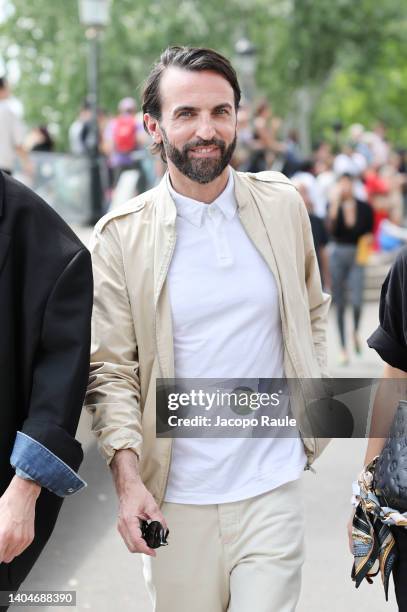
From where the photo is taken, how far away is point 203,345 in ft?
10.6

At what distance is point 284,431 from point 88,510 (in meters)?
3.70

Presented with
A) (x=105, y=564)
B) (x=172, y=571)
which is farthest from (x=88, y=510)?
(x=172, y=571)

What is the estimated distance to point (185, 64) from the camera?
3.30 m

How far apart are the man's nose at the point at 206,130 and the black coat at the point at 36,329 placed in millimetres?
688

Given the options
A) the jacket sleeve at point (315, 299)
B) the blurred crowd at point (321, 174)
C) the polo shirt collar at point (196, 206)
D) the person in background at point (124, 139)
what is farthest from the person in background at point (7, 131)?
the polo shirt collar at point (196, 206)

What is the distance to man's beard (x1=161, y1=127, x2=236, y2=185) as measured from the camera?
328cm

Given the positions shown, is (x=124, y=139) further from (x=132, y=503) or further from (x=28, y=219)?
(x=28, y=219)

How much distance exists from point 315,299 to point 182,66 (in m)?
0.86

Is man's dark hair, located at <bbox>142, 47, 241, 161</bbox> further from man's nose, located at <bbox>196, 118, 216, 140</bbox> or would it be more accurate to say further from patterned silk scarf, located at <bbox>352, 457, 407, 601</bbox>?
patterned silk scarf, located at <bbox>352, 457, 407, 601</bbox>

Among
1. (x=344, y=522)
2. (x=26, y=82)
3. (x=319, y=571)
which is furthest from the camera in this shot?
(x=26, y=82)

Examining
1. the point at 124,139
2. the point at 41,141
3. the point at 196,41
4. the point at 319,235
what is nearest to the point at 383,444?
the point at 319,235

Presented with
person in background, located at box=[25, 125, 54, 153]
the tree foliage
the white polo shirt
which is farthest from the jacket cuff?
the tree foliage

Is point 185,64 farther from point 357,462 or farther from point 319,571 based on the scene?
point 357,462

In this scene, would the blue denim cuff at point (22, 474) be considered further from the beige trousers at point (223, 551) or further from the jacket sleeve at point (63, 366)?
the beige trousers at point (223, 551)
